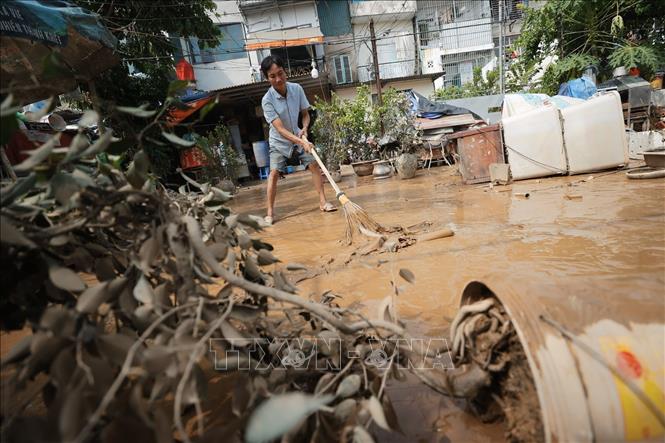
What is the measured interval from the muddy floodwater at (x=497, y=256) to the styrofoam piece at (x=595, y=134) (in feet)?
0.71

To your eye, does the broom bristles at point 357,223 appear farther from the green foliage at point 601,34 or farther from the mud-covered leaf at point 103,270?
the green foliage at point 601,34

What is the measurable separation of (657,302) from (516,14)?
967 inches

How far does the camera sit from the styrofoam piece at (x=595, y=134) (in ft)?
13.9

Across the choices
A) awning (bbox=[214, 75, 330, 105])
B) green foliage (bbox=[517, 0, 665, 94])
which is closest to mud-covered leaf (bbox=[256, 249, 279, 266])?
green foliage (bbox=[517, 0, 665, 94])

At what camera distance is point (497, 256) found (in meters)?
2.20

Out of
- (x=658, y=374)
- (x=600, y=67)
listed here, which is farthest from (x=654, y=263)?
(x=600, y=67)

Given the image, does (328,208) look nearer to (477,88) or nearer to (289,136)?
(289,136)

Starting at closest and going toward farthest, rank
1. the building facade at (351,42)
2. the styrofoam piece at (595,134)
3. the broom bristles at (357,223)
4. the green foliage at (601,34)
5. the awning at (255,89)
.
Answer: the broom bristles at (357,223), the styrofoam piece at (595,134), the green foliage at (601,34), the awning at (255,89), the building facade at (351,42)

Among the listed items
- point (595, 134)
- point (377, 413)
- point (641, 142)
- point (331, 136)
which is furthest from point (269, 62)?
point (641, 142)

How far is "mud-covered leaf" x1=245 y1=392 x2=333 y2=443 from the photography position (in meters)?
0.53

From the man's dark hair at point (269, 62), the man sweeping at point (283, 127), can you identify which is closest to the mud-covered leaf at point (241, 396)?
the man sweeping at point (283, 127)

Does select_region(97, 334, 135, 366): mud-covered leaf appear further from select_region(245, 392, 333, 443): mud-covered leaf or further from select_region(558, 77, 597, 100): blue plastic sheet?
select_region(558, 77, 597, 100): blue plastic sheet

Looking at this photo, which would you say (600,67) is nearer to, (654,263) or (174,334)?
(654,263)

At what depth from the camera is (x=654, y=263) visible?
180 centimetres
